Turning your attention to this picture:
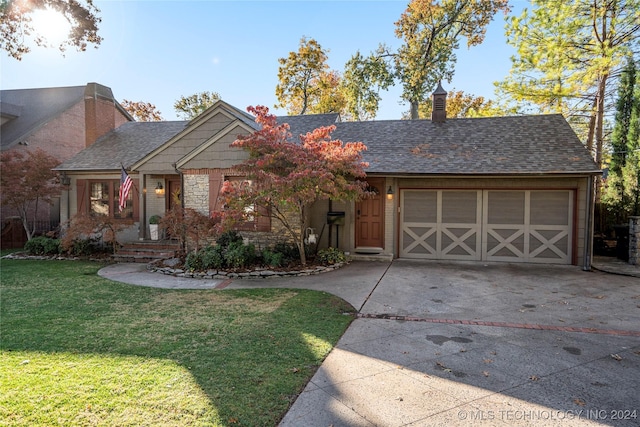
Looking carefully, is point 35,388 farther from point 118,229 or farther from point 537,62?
point 537,62

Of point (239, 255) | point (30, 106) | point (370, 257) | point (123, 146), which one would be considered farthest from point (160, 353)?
point (30, 106)

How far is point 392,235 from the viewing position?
10.3m

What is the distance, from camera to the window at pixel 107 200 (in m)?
12.7

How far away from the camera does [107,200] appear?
42.6ft

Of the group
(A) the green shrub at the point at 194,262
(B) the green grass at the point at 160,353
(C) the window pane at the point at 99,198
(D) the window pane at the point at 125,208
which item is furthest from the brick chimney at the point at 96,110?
(B) the green grass at the point at 160,353

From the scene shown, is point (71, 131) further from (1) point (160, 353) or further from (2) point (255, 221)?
(1) point (160, 353)

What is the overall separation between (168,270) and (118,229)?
341cm

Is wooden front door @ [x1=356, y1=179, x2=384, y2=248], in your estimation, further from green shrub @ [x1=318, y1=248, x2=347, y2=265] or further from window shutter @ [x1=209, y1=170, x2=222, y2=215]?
window shutter @ [x1=209, y1=170, x2=222, y2=215]

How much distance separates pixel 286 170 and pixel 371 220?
3.58 m

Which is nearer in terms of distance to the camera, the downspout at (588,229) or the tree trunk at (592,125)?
the downspout at (588,229)

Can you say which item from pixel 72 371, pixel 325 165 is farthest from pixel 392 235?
pixel 72 371

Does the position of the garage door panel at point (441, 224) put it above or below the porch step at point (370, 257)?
above

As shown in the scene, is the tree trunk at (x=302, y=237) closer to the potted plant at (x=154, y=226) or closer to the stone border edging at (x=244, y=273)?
the stone border edging at (x=244, y=273)

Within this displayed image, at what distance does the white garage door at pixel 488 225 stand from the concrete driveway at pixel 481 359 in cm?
257
